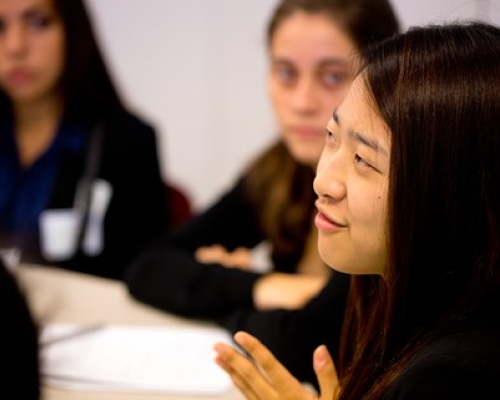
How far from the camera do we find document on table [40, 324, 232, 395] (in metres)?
1.37

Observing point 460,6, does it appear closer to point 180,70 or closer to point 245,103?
point 245,103

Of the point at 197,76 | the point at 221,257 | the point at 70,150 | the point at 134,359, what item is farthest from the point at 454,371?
the point at 197,76

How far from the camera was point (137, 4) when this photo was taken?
12.2 feet

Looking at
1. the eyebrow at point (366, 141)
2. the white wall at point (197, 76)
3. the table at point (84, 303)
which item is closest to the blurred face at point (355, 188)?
the eyebrow at point (366, 141)

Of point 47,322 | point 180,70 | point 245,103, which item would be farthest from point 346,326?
point 180,70

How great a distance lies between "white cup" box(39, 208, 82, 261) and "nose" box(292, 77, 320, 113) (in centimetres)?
85

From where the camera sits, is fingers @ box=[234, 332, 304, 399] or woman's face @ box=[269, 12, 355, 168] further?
woman's face @ box=[269, 12, 355, 168]

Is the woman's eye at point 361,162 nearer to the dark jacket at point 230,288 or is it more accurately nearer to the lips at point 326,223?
the lips at point 326,223

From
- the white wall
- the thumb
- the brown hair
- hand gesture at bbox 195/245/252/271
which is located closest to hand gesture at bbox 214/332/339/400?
the thumb

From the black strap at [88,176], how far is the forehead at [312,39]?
2.64 ft

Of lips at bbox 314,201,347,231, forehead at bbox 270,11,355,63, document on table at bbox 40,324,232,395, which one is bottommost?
document on table at bbox 40,324,232,395

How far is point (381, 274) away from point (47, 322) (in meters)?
0.86

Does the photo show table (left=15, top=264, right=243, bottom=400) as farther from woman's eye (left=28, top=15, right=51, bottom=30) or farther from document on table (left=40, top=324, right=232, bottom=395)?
woman's eye (left=28, top=15, right=51, bottom=30)

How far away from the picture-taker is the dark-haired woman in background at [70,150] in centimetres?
234
